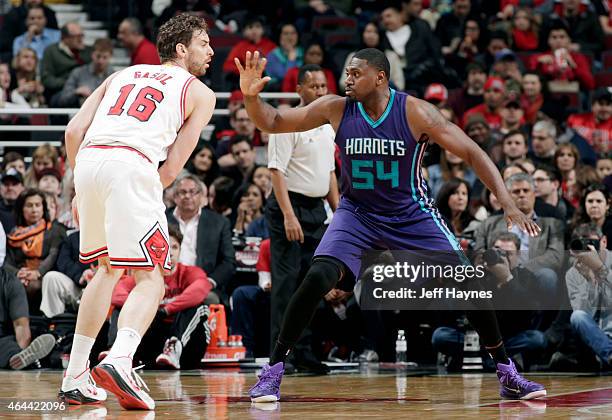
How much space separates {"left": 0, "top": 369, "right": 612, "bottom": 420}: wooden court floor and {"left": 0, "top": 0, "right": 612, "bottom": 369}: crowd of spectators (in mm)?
895

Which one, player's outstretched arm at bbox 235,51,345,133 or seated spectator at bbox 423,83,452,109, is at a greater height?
seated spectator at bbox 423,83,452,109

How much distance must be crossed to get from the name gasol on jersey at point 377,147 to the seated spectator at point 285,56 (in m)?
8.26

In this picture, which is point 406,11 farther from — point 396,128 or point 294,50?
point 396,128

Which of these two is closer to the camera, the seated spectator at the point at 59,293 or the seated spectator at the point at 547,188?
the seated spectator at the point at 59,293

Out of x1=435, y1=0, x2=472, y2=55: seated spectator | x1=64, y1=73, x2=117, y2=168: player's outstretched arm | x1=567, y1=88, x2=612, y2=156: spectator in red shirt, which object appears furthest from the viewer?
x1=435, y1=0, x2=472, y2=55: seated spectator

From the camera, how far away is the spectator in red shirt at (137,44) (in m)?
14.9

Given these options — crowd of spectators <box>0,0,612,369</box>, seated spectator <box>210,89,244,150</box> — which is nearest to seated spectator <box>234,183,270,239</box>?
crowd of spectators <box>0,0,612,369</box>

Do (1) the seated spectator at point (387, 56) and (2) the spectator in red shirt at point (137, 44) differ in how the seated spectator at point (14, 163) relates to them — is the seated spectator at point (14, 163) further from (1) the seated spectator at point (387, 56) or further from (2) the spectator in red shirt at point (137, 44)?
(1) the seated spectator at point (387, 56)

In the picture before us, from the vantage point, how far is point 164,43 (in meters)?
6.32

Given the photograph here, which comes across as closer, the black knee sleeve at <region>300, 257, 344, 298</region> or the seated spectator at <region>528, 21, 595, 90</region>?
the black knee sleeve at <region>300, 257, 344, 298</region>

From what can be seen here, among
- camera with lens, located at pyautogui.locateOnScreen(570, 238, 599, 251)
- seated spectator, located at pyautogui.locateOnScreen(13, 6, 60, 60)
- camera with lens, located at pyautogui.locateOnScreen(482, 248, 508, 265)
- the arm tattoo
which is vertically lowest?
camera with lens, located at pyautogui.locateOnScreen(482, 248, 508, 265)

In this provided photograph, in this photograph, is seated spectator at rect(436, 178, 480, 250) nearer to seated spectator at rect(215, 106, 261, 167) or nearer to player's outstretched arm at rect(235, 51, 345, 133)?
seated spectator at rect(215, 106, 261, 167)

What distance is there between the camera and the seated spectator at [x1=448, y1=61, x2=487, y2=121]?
46.6 feet

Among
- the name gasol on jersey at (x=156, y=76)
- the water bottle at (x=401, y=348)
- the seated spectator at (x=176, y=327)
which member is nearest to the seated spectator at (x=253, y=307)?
the seated spectator at (x=176, y=327)
